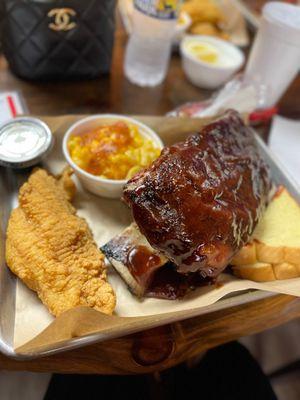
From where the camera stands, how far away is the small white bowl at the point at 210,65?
8.05 feet

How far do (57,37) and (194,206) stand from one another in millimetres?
1382

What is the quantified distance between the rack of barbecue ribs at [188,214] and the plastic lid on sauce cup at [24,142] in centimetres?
50

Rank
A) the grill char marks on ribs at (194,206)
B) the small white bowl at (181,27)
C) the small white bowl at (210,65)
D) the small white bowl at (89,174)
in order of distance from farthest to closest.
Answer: the small white bowl at (181,27) → the small white bowl at (210,65) → the small white bowl at (89,174) → the grill char marks on ribs at (194,206)

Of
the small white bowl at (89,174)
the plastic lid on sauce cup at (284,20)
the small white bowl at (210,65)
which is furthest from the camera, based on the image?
the small white bowl at (210,65)

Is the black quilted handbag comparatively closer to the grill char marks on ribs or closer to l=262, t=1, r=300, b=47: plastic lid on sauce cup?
l=262, t=1, r=300, b=47: plastic lid on sauce cup

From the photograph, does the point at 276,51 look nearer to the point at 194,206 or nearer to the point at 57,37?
the point at 57,37

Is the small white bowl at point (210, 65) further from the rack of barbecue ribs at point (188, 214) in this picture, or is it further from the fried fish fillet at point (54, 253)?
the fried fish fillet at point (54, 253)

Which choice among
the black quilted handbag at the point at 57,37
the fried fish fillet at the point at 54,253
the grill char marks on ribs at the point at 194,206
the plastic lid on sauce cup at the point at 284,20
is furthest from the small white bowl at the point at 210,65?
the fried fish fillet at the point at 54,253

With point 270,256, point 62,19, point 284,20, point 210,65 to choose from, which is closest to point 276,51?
point 284,20

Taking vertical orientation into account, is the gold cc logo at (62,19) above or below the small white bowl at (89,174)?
above

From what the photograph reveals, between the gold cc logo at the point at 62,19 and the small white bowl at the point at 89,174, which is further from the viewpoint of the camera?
the gold cc logo at the point at 62,19

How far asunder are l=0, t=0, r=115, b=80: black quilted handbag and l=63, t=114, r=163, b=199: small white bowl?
61 cm

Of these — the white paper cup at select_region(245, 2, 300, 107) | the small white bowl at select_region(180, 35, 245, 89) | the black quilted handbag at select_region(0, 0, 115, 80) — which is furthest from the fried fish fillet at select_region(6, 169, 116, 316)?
the white paper cup at select_region(245, 2, 300, 107)

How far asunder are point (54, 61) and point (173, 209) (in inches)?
55.2
